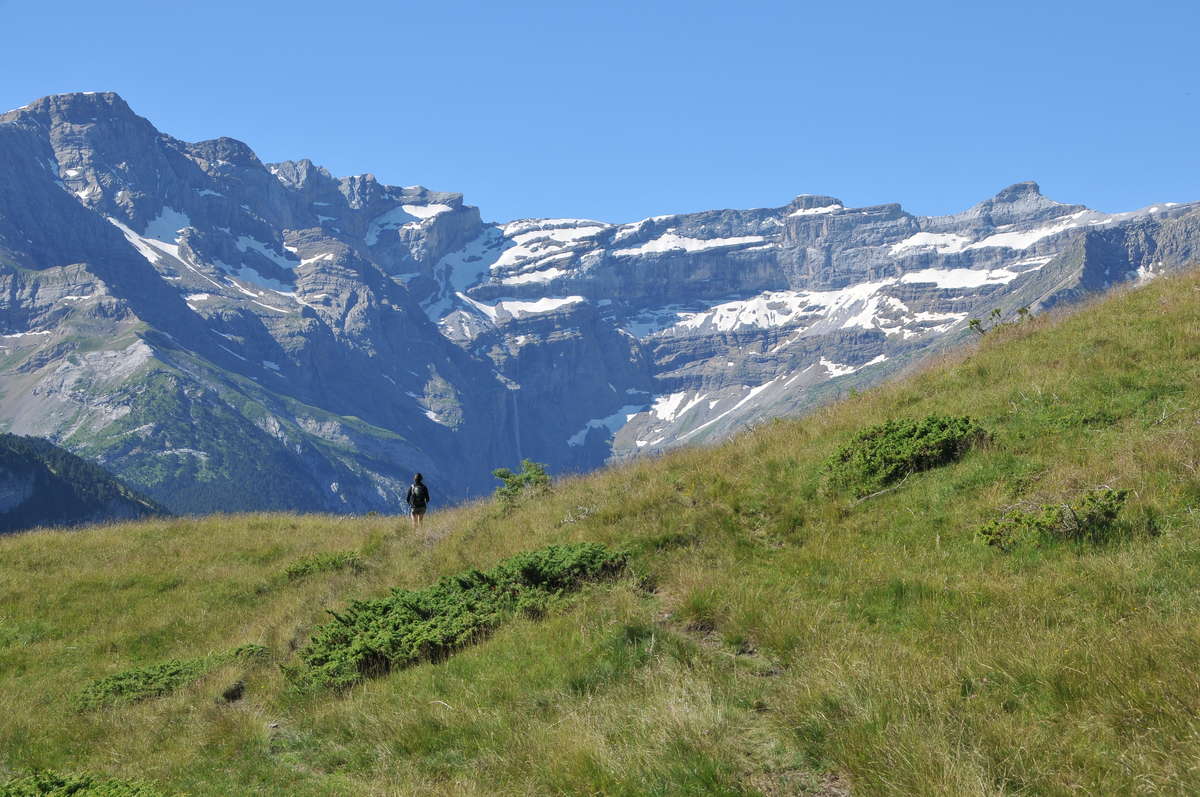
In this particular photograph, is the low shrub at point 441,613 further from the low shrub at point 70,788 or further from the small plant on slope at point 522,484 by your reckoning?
the small plant on slope at point 522,484

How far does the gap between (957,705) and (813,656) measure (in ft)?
5.99

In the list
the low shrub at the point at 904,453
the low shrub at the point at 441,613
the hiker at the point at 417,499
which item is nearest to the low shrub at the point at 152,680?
the low shrub at the point at 441,613

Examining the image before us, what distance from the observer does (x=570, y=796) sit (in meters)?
6.36

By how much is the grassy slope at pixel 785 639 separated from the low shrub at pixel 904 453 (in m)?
0.42

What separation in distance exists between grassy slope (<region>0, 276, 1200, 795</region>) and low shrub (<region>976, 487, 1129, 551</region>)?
0.27 meters

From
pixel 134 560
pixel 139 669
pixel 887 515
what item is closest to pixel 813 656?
pixel 887 515

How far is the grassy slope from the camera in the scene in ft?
20.2

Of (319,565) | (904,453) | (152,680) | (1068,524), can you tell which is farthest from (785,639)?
(319,565)

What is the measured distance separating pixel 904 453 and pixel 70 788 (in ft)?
39.7

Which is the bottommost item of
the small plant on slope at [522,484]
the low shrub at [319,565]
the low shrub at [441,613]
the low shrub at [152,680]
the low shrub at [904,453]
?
the low shrub at [152,680]

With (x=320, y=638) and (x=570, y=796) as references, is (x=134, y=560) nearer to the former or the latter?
(x=320, y=638)

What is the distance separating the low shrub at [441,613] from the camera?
35.4 ft

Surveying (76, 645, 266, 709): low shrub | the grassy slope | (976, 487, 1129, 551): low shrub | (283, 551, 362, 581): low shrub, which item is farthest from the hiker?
(976, 487, 1129, 551): low shrub

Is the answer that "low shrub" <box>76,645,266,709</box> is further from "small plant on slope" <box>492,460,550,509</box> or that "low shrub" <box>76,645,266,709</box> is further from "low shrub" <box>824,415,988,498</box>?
"low shrub" <box>824,415,988,498</box>
